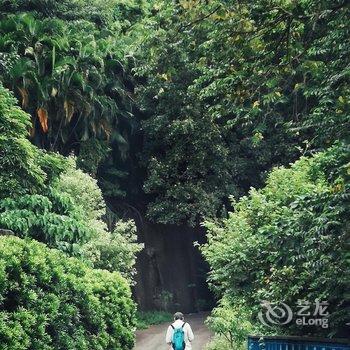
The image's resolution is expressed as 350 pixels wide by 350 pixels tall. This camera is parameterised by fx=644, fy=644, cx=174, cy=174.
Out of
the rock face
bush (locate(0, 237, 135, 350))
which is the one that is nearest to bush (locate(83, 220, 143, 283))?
bush (locate(0, 237, 135, 350))

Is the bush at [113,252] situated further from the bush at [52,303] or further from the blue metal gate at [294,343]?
the blue metal gate at [294,343]

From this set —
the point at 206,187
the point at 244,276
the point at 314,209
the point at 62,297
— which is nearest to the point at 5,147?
the point at 62,297

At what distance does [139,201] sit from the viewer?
24.4m

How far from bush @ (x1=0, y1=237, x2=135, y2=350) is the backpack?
1.01m

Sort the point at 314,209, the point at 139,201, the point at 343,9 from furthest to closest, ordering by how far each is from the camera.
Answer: the point at 139,201 → the point at 314,209 → the point at 343,9

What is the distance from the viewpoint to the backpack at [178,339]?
11297 mm

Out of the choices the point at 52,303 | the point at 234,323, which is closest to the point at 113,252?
the point at 234,323

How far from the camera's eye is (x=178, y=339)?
11.3 meters

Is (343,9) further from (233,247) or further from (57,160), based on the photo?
(57,160)

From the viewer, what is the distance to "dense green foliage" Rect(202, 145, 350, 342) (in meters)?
7.45

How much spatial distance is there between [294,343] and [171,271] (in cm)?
1675

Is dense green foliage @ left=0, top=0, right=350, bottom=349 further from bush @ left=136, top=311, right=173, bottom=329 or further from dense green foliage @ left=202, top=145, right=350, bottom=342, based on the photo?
bush @ left=136, top=311, right=173, bottom=329

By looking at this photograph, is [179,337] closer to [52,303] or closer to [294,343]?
[294,343]

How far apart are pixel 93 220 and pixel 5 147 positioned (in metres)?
5.43
